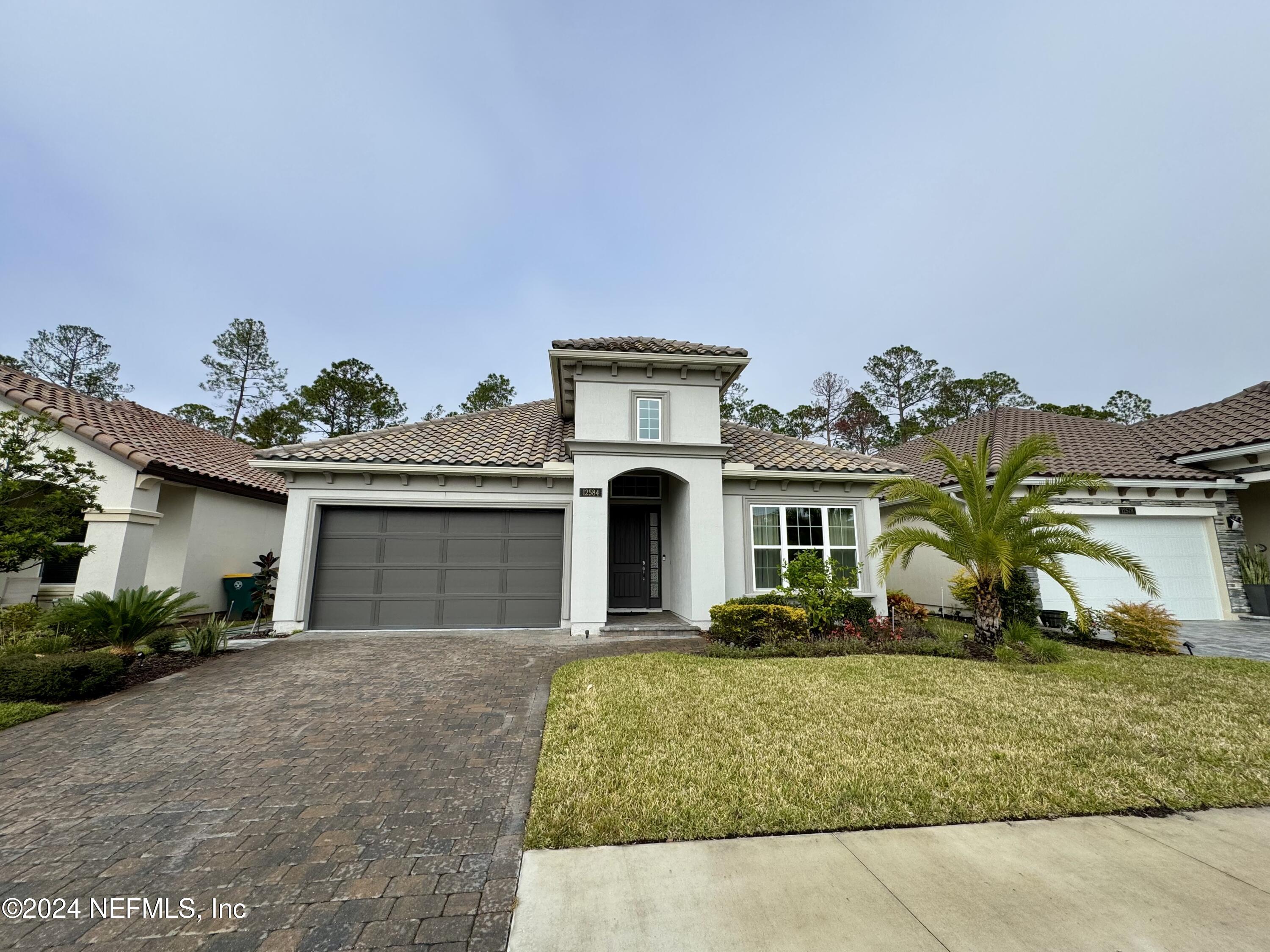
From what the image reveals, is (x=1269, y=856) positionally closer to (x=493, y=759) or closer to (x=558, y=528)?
(x=493, y=759)

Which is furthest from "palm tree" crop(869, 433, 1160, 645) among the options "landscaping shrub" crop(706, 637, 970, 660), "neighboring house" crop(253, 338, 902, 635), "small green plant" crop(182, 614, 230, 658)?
"small green plant" crop(182, 614, 230, 658)

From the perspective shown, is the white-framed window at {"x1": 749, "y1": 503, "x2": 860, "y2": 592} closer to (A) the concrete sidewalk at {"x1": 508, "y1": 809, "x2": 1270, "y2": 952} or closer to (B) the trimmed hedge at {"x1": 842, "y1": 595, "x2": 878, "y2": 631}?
(B) the trimmed hedge at {"x1": 842, "y1": 595, "x2": 878, "y2": 631}

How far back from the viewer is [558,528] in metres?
10.5

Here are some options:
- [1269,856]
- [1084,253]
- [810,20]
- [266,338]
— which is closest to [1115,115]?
[1084,253]

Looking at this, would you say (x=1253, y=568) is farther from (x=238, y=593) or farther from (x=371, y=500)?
(x=238, y=593)

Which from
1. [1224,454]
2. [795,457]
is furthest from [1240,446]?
[795,457]

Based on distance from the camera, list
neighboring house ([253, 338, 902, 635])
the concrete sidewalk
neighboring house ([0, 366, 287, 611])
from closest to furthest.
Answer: the concrete sidewalk
neighboring house ([0, 366, 287, 611])
neighboring house ([253, 338, 902, 635])

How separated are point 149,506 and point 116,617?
13.8ft

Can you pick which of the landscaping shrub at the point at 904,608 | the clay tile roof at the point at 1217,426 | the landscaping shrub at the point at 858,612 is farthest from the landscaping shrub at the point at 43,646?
the clay tile roof at the point at 1217,426

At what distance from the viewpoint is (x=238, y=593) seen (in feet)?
38.2

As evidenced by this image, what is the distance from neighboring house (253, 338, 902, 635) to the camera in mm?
9750

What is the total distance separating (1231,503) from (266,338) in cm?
3952

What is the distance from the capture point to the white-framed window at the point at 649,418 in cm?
1026

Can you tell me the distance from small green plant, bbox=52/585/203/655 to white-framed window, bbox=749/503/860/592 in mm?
9838
